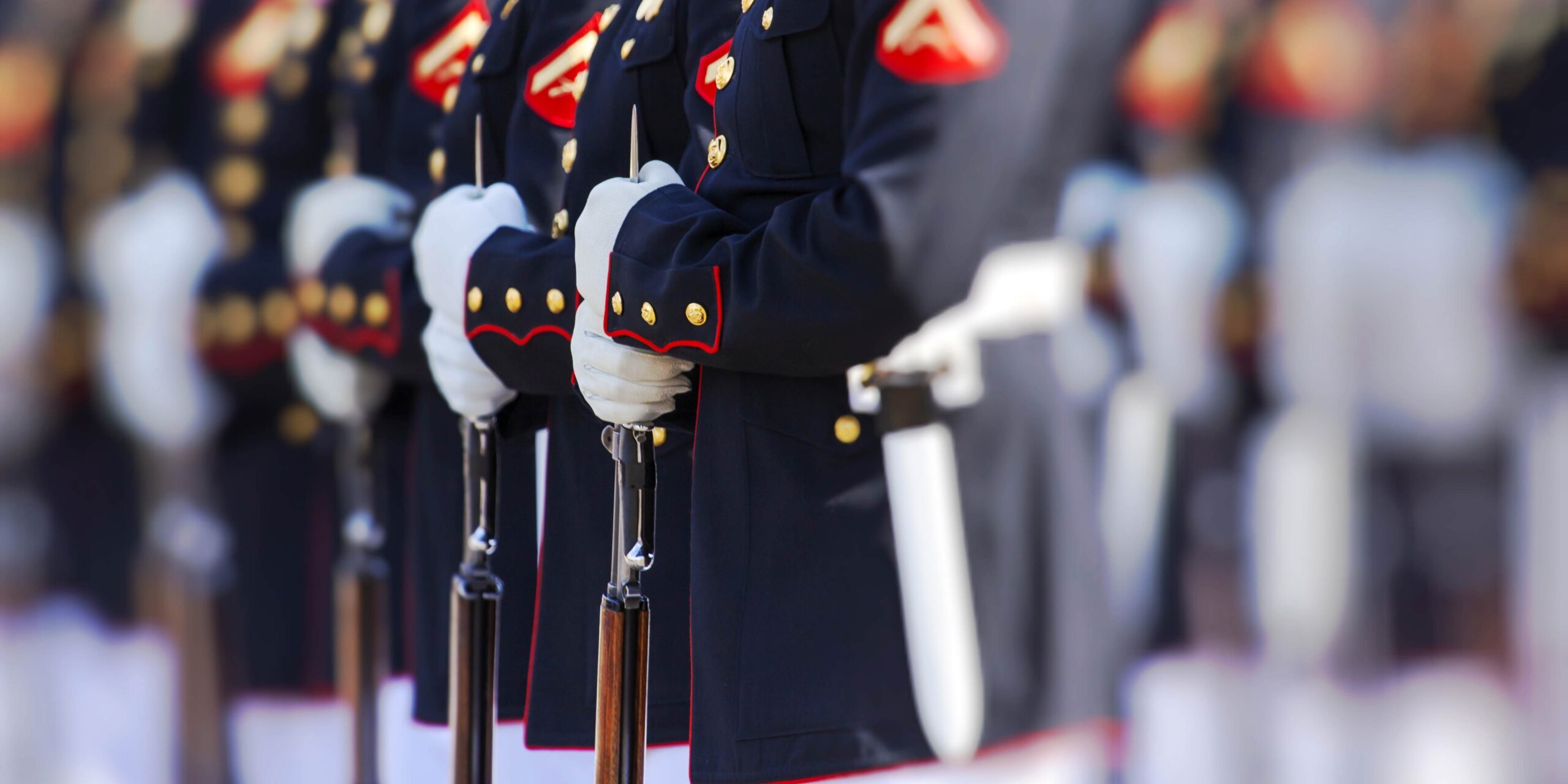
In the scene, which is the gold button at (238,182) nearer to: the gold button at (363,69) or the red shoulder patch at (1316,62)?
the gold button at (363,69)

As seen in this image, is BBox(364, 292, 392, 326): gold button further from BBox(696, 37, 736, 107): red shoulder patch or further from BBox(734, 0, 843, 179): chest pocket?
BBox(734, 0, 843, 179): chest pocket

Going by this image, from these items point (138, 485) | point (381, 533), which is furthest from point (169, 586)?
point (381, 533)

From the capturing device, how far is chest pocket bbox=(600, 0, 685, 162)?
141 cm

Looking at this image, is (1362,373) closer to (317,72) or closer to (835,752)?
(835,752)

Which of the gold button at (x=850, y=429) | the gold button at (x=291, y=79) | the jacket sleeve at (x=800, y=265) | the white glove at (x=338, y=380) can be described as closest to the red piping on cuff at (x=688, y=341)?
the jacket sleeve at (x=800, y=265)

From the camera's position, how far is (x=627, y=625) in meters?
1.31

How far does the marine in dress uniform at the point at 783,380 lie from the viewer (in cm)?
105

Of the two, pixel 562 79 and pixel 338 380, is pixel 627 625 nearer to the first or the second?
pixel 562 79

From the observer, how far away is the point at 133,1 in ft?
7.56

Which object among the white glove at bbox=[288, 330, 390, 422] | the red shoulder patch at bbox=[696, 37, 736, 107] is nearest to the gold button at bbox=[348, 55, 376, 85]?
the white glove at bbox=[288, 330, 390, 422]

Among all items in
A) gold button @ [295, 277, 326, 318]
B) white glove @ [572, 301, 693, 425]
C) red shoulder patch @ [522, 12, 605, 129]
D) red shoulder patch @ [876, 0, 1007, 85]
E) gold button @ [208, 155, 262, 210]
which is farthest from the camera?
gold button @ [208, 155, 262, 210]

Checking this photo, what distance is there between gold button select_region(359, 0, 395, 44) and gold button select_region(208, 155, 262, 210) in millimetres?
288

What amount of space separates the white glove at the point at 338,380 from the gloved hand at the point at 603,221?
0.79m

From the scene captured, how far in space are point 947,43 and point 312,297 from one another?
4.13ft
